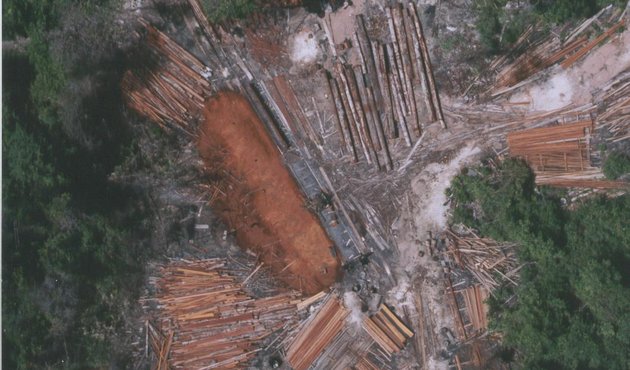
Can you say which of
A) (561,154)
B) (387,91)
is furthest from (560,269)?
(387,91)

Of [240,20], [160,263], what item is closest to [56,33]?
[240,20]

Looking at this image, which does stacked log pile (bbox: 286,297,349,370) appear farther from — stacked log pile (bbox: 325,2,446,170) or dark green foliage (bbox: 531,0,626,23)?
dark green foliage (bbox: 531,0,626,23)

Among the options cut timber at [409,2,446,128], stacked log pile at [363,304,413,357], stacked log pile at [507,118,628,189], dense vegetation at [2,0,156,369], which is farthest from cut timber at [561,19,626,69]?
dense vegetation at [2,0,156,369]

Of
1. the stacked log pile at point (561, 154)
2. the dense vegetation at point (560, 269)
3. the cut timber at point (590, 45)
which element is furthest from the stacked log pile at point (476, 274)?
the cut timber at point (590, 45)

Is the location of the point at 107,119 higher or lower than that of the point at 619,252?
higher

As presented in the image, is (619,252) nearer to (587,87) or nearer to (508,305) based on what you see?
(508,305)

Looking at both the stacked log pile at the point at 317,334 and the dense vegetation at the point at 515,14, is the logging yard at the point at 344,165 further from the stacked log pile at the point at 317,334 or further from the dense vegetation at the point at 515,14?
the dense vegetation at the point at 515,14

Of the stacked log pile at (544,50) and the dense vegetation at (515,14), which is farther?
the stacked log pile at (544,50)
